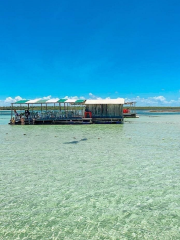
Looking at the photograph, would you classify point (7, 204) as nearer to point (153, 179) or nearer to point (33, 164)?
point (33, 164)

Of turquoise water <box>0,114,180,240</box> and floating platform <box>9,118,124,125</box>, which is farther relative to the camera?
floating platform <box>9,118,124,125</box>

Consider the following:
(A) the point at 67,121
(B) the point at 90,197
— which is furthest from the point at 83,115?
(B) the point at 90,197

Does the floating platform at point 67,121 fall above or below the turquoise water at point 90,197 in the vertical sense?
above

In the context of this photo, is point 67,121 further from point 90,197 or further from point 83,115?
point 90,197

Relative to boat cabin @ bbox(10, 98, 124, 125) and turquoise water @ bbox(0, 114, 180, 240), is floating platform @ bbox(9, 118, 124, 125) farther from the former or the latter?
turquoise water @ bbox(0, 114, 180, 240)

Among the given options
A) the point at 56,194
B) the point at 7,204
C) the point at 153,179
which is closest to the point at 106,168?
the point at 153,179

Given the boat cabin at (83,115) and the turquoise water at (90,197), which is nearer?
the turquoise water at (90,197)

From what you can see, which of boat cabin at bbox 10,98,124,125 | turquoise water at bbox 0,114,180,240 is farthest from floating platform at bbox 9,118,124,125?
turquoise water at bbox 0,114,180,240

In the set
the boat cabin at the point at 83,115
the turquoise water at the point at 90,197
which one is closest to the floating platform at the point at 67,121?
the boat cabin at the point at 83,115

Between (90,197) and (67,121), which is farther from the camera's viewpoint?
(67,121)

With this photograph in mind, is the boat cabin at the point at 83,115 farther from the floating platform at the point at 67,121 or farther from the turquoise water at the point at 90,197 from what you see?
the turquoise water at the point at 90,197

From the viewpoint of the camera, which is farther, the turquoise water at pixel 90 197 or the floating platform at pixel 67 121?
the floating platform at pixel 67 121

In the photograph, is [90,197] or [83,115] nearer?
[90,197]

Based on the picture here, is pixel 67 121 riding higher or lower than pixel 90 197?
higher
